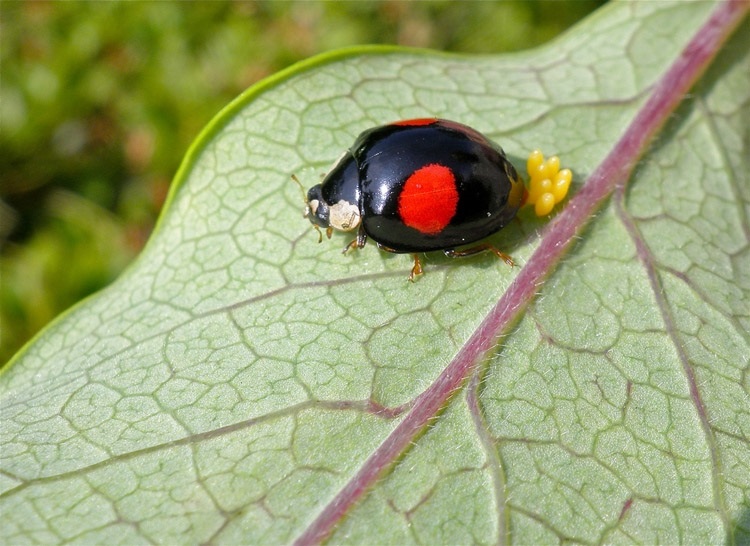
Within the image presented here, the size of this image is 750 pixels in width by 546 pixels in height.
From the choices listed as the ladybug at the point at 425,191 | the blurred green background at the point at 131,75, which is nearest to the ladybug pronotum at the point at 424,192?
the ladybug at the point at 425,191

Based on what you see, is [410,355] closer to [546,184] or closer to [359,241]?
[359,241]

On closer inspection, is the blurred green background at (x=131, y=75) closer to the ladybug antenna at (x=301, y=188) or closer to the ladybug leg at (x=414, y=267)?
the ladybug antenna at (x=301, y=188)

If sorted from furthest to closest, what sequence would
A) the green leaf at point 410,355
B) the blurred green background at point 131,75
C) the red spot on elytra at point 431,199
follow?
the blurred green background at point 131,75 < the red spot on elytra at point 431,199 < the green leaf at point 410,355

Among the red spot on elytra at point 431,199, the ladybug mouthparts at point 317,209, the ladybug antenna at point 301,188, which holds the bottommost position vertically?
the red spot on elytra at point 431,199

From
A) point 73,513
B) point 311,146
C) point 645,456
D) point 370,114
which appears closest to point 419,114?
point 370,114

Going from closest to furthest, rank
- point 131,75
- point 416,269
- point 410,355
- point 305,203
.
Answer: point 410,355
point 416,269
point 305,203
point 131,75

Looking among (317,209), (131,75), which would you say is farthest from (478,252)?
(131,75)

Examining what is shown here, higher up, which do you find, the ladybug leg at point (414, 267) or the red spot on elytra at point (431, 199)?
the red spot on elytra at point (431, 199)

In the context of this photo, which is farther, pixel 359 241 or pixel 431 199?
pixel 359 241

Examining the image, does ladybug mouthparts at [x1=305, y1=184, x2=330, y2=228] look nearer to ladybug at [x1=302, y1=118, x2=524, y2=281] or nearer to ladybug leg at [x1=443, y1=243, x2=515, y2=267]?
ladybug at [x1=302, y1=118, x2=524, y2=281]
